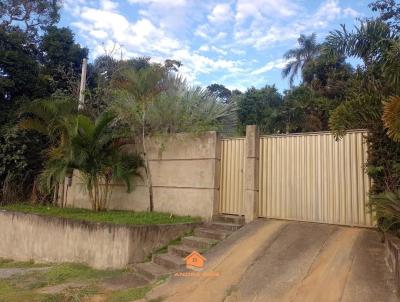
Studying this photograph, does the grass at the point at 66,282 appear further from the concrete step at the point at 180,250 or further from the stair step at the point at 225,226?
the stair step at the point at 225,226

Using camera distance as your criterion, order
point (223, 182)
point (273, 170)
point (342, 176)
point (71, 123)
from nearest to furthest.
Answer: point (342, 176) < point (273, 170) < point (223, 182) < point (71, 123)

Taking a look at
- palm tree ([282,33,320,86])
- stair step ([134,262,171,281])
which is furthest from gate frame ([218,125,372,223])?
palm tree ([282,33,320,86])

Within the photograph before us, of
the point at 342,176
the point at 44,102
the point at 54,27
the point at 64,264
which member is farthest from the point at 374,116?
the point at 54,27

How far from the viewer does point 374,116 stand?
6574mm

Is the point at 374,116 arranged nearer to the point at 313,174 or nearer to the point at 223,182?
the point at 313,174

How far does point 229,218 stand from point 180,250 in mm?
1622

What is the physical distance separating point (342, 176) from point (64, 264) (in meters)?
6.40

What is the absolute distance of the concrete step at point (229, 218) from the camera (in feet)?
28.5

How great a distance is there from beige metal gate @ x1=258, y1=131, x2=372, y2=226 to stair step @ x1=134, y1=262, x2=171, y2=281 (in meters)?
2.65

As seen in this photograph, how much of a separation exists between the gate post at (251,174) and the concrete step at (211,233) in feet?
Answer: 2.53

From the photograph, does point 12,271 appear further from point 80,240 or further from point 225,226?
point 225,226

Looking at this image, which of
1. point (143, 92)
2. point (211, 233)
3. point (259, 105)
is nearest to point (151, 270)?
point (211, 233)

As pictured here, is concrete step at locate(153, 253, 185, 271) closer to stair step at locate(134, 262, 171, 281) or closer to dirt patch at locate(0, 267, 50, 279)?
stair step at locate(134, 262, 171, 281)

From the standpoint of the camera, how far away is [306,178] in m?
8.30
